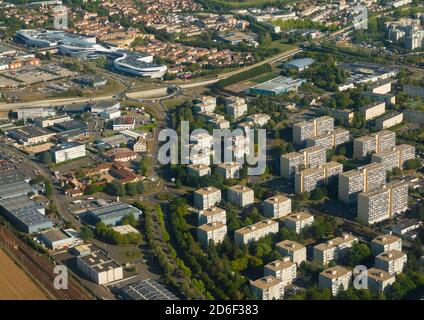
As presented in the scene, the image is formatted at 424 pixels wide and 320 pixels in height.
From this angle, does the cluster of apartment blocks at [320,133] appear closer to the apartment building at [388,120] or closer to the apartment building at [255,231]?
the apartment building at [388,120]

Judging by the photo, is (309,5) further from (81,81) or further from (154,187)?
(154,187)

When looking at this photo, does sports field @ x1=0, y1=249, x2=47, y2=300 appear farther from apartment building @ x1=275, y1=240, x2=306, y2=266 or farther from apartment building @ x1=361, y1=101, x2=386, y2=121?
apartment building @ x1=361, y1=101, x2=386, y2=121

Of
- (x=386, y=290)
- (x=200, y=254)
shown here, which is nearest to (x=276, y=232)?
(x=200, y=254)

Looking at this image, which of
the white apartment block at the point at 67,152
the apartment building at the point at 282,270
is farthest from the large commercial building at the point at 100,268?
the white apartment block at the point at 67,152

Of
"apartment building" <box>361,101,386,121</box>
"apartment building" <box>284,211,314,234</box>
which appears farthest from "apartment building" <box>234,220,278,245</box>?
"apartment building" <box>361,101,386,121</box>

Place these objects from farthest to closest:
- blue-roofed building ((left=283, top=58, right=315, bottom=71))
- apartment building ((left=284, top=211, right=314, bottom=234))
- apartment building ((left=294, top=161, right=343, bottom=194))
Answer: blue-roofed building ((left=283, top=58, right=315, bottom=71)) < apartment building ((left=294, top=161, right=343, bottom=194)) < apartment building ((left=284, top=211, right=314, bottom=234))

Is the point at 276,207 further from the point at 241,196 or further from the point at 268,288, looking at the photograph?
the point at 268,288
